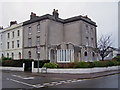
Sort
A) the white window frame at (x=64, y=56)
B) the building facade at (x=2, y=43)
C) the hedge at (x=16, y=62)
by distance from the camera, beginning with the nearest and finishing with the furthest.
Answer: the hedge at (x=16, y=62) → the white window frame at (x=64, y=56) → the building facade at (x=2, y=43)

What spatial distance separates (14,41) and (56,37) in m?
11.7

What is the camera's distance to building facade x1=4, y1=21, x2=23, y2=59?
31.4 meters

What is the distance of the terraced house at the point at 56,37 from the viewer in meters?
25.7

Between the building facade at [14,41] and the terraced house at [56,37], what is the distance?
1.48 metres

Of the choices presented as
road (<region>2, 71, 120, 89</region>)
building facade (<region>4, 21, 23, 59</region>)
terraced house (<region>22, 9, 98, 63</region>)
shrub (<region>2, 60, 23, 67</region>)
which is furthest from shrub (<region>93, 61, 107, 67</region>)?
building facade (<region>4, 21, 23, 59</region>)

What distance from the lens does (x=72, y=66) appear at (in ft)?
60.9

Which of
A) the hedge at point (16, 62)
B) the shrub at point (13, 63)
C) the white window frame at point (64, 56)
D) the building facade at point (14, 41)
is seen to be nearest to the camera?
the hedge at point (16, 62)

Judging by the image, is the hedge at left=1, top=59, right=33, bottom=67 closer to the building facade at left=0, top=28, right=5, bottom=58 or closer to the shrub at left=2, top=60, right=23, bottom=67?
the shrub at left=2, top=60, right=23, bottom=67

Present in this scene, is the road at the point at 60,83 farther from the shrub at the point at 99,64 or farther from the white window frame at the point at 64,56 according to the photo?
the white window frame at the point at 64,56

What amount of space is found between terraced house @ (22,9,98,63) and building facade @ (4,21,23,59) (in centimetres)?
148

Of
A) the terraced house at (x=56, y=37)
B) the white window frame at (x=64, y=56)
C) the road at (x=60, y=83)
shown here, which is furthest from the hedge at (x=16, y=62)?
the road at (x=60, y=83)

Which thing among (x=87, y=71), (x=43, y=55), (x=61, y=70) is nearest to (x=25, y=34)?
(x=43, y=55)

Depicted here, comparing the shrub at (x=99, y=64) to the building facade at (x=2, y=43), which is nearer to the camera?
the shrub at (x=99, y=64)

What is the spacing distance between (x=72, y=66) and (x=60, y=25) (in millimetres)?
13304
